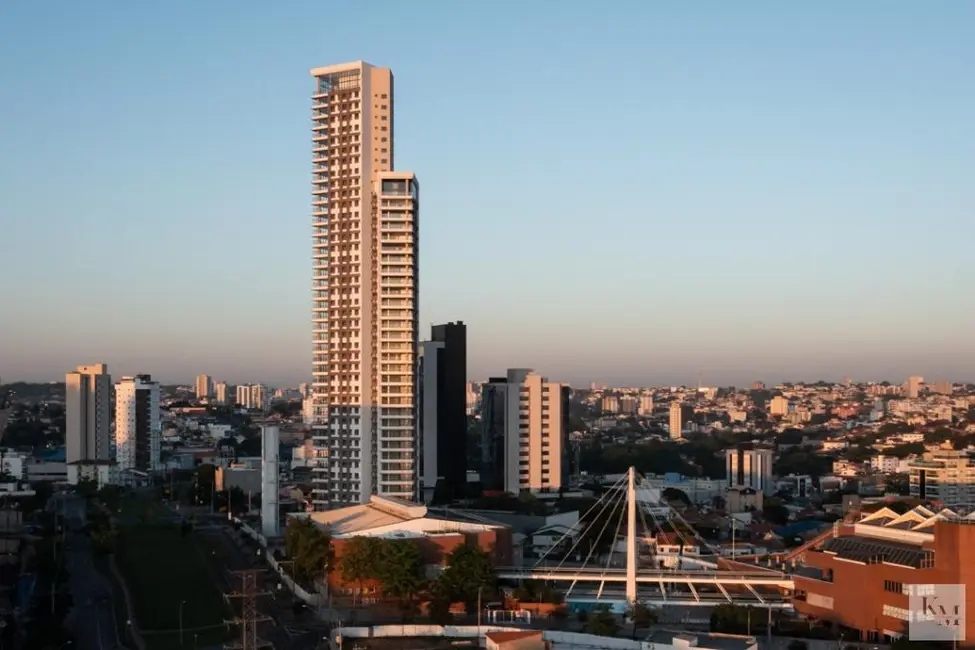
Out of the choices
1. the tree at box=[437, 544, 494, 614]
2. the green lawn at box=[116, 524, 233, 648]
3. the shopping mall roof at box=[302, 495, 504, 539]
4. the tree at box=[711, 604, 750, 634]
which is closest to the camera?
the tree at box=[711, 604, 750, 634]

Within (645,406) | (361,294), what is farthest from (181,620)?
(645,406)

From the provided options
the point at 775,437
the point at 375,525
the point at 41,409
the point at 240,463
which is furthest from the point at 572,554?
the point at 41,409

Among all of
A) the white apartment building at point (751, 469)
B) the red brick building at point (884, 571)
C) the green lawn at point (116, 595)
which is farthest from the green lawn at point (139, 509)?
the red brick building at point (884, 571)

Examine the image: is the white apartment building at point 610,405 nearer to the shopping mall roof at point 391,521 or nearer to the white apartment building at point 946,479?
the white apartment building at point 946,479

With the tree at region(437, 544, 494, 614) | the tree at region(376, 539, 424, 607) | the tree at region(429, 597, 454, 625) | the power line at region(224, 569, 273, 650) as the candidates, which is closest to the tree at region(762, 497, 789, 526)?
the tree at region(437, 544, 494, 614)


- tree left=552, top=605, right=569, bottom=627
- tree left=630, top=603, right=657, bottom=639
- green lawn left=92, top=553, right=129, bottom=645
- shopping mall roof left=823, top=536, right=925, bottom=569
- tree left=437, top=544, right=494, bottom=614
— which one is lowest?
green lawn left=92, top=553, right=129, bottom=645

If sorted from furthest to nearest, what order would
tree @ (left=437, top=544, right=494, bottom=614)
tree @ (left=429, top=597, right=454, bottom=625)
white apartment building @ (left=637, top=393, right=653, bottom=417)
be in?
1. white apartment building @ (left=637, top=393, right=653, bottom=417)
2. tree @ (left=437, top=544, right=494, bottom=614)
3. tree @ (left=429, top=597, right=454, bottom=625)

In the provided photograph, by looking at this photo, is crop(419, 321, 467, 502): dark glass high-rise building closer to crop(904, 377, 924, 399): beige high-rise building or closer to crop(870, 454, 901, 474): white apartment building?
crop(870, 454, 901, 474): white apartment building

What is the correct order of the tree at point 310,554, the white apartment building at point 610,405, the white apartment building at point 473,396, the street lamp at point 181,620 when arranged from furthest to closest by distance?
1. the white apartment building at point 610,405
2. the white apartment building at point 473,396
3. the tree at point 310,554
4. the street lamp at point 181,620
